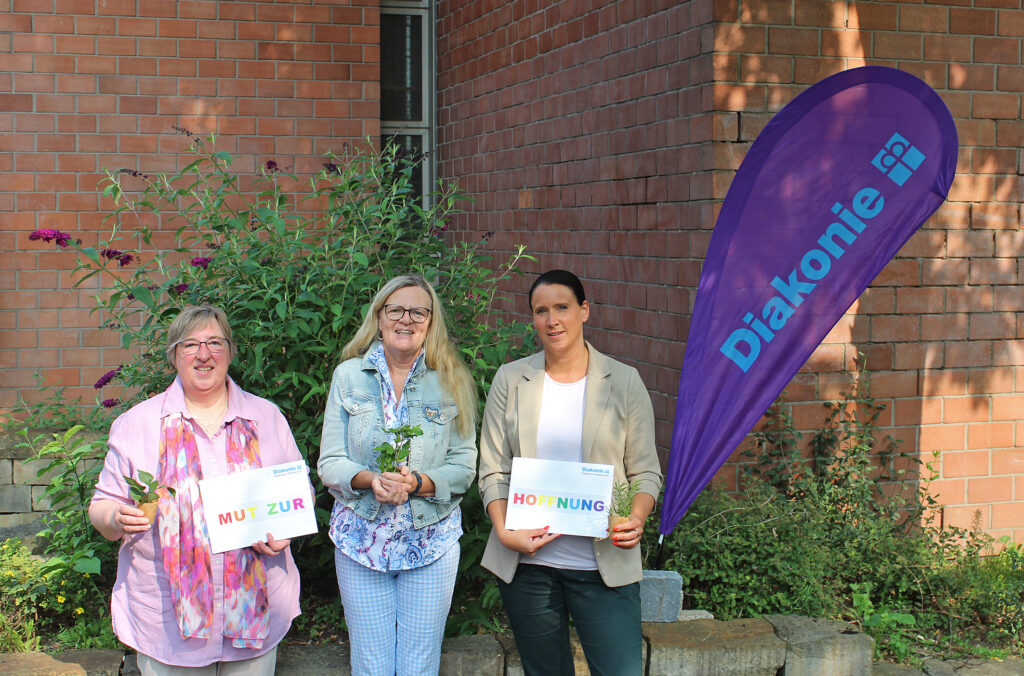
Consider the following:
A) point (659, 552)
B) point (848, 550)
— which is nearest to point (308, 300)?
point (659, 552)

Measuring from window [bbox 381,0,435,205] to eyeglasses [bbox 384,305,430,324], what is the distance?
208 inches

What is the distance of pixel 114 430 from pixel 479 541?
160 centimetres

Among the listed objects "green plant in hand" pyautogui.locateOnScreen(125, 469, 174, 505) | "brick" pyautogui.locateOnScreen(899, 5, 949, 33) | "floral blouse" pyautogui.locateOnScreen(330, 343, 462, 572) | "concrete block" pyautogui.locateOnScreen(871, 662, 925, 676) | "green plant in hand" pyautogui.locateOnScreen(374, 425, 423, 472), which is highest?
"brick" pyautogui.locateOnScreen(899, 5, 949, 33)

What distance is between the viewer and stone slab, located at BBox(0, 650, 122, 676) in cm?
386

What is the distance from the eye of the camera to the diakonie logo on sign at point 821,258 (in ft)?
13.2

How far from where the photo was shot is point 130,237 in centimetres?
723

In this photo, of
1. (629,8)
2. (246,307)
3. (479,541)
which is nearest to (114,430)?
(246,307)

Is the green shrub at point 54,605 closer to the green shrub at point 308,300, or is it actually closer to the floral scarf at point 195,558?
the green shrub at point 308,300

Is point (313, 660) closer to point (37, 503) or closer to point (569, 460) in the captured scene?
point (569, 460)

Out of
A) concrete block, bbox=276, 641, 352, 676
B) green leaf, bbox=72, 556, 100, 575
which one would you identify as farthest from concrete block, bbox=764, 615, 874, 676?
green leaf, bbox=72, 556, 100, 575

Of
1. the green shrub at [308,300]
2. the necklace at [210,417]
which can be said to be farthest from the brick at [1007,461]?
the necklace at [210,417]

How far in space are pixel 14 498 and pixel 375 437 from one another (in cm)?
380

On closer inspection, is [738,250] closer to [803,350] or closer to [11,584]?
[803,350]

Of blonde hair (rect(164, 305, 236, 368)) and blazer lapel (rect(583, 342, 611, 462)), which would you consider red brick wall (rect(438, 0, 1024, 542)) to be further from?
blonde hair (rect(164, 305, 236, 368))
